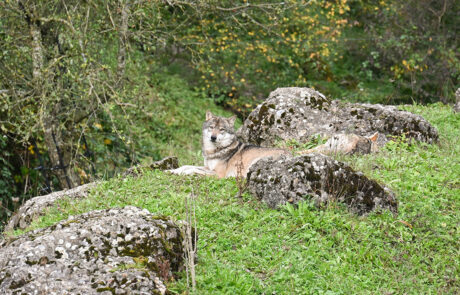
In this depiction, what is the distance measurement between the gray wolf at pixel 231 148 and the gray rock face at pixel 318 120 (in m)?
0.59

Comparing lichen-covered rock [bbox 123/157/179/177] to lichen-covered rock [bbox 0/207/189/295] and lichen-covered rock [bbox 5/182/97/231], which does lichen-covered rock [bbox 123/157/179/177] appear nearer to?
lichen-covered rock [bbox 5/182/97/231]

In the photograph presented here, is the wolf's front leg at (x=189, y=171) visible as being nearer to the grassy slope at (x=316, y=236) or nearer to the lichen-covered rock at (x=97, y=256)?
the grassy slope at (x=316, y=236)

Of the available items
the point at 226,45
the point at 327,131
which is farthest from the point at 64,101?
the point at 226,45

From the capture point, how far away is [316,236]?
235 inches

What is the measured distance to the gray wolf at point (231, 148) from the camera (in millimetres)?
8688

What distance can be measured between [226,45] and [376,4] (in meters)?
7.50

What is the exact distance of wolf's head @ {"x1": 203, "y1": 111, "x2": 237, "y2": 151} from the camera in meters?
9.22

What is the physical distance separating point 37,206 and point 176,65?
12.1m

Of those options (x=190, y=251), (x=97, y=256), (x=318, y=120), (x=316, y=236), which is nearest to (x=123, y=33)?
(x=318, y=120)

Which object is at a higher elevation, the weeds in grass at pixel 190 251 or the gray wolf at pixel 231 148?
the weeds in grass at pixel 190 251

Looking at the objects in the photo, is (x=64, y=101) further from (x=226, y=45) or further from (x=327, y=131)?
(x=226, y=45)

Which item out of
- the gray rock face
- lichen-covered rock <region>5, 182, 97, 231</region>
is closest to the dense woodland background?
the gray rock face

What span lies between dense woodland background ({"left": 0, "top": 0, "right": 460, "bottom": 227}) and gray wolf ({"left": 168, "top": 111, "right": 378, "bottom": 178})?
2008mm

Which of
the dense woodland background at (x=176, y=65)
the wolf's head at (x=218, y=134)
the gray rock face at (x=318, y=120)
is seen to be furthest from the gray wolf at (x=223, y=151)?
the dense woodland background at (x=176, y=65)
